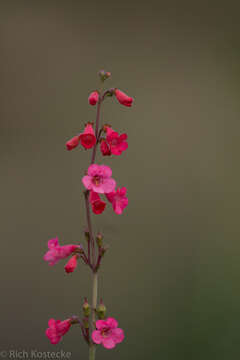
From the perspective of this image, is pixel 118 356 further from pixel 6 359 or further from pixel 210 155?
pixel 210 155

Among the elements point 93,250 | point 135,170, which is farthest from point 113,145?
point 135,170

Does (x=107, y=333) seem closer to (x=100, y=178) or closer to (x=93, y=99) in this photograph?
(x=100, y=178)

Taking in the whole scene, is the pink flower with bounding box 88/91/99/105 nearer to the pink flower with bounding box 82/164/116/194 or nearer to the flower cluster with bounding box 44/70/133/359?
the flower cluster with bounding box 44/70/133/359

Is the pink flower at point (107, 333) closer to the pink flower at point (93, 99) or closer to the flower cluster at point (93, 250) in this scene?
the flower cluster at point (93, 250)

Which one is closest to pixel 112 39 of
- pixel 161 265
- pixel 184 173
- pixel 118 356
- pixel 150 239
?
pixel 184 173

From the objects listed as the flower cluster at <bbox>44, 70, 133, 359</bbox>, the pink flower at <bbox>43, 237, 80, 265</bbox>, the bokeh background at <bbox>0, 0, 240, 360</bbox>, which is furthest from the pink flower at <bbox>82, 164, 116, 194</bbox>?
the bokeh background at <bbox>0, 0, 240, 360</bbox>

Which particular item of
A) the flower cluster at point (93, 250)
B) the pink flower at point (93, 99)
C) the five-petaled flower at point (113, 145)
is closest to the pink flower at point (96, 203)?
the flower cluster at point (93, 250)
